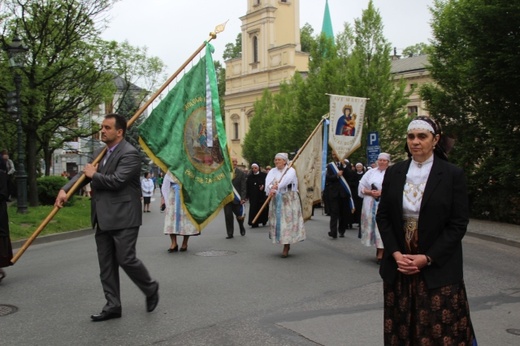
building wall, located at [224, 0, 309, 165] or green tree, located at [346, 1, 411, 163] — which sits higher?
building wall, located at [224, 0, 309, 165]

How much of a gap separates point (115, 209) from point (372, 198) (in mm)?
5159

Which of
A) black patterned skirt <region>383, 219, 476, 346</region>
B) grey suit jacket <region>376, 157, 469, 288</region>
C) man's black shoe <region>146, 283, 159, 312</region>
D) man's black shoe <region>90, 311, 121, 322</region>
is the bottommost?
man's black shoe <region>90, 311, 121, 322</region>

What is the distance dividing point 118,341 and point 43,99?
53.3 feet

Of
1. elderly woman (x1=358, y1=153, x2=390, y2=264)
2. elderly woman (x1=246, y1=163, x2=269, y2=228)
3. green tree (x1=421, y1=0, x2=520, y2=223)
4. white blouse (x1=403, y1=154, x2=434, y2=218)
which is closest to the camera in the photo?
white blouse (x1=403, y1=154, x2=434, y2=218)

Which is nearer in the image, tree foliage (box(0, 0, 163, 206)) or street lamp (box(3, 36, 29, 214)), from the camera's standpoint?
street lamp (box(3, 36, 29, 214))

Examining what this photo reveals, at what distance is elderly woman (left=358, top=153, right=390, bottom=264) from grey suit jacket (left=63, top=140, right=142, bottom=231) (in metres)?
4.54

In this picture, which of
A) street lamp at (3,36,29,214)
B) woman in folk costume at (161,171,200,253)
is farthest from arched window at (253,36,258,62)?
woman in folk costume at (161,171,200,253)

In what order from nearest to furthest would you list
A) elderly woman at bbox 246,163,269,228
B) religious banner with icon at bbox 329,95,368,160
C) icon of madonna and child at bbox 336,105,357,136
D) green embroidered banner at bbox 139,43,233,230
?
green embroidered banner at bbox 139,43,233,230
religious banner with icon at bbox 329,95,368,160
icon of madonna and child at bbox 336,105,357,136
elderly woman at bbox 246,163,269,228

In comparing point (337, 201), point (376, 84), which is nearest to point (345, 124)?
point (337, 201)

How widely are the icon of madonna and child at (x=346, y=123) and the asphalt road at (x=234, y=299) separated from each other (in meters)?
3.64

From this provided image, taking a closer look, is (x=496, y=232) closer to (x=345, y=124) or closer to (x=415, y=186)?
(x=345, y=124)

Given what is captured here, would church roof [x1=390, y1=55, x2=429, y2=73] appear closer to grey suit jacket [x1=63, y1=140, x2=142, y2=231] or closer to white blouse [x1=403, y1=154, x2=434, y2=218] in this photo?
grey suit jacket [x1=63, y1=140, x2=142, y2=231]

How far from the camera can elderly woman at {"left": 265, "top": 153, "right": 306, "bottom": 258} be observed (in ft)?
34.2

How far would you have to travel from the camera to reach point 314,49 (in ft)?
119
